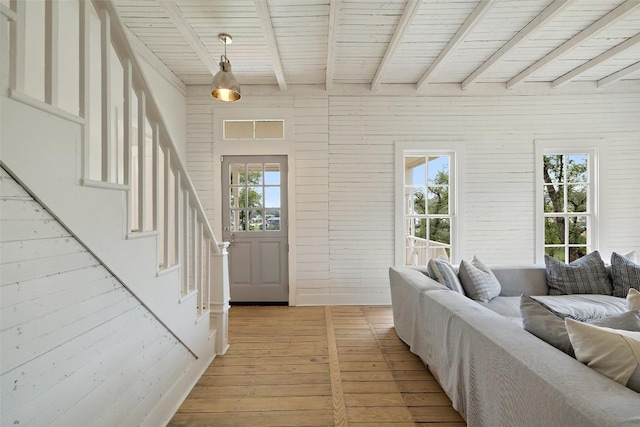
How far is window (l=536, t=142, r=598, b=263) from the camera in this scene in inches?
158

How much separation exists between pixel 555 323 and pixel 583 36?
2924 millimetres

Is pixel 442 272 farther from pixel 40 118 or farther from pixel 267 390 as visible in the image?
pixel 40 118

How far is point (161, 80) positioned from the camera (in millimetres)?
3410

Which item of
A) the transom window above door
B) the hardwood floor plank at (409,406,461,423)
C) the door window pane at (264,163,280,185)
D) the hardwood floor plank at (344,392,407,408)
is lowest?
the hardwood floor plank at (344,392,407,408)

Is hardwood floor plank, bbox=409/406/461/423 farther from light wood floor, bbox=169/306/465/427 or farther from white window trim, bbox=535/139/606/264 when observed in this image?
white window trim, bbox=535/139/606/264

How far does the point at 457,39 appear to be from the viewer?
2854 millimetres

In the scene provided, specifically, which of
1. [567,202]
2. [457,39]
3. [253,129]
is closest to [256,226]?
[253,129]

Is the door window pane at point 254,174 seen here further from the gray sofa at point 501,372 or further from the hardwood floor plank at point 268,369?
the gray sofa at point 501,372

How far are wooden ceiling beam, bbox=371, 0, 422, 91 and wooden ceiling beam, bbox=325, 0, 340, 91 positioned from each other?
1.77 feet

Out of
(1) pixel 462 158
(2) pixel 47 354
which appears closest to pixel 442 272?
(1) pixel 462 158

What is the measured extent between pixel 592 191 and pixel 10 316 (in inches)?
219

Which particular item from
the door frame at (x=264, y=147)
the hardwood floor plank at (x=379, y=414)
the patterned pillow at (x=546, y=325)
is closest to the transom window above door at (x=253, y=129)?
the door frame at (x=264, y=147)

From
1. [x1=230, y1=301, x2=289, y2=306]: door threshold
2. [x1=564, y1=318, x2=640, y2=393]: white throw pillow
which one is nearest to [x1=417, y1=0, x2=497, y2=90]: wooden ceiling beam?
[x1=564, y1=318, x2=640, y2=393]: white throw pillow

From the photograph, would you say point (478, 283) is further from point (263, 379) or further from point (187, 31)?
point (187, 31)
